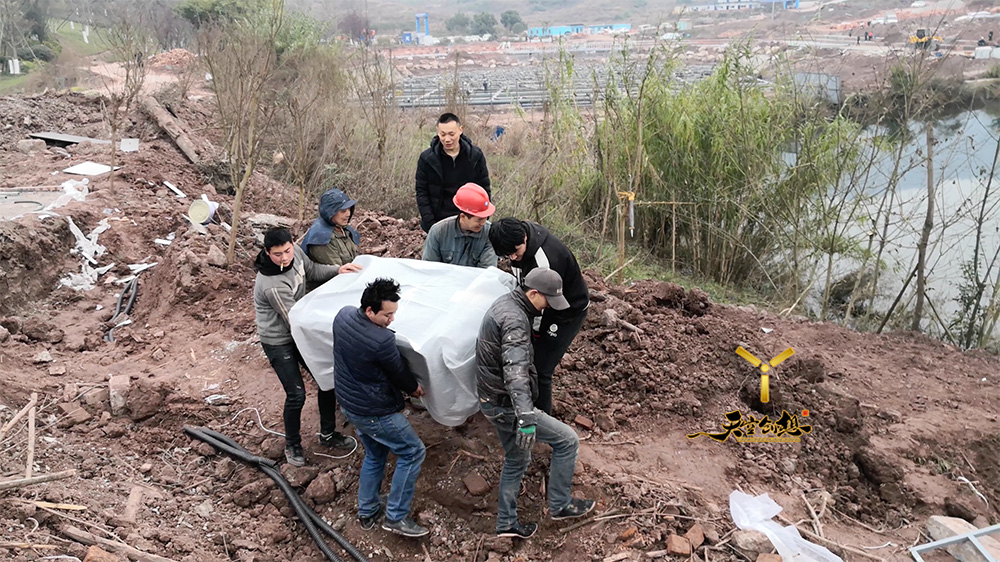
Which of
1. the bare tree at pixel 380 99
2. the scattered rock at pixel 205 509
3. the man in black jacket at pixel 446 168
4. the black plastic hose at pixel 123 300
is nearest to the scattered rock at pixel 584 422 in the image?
the man in black jacket at pixel 446 168

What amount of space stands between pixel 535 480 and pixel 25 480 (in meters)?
2.34

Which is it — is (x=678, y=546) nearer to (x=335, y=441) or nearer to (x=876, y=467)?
(x=876, y=467)

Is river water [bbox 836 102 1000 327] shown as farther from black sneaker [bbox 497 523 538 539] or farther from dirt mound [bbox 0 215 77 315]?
dirt mound [bbox 0 215 77 315]

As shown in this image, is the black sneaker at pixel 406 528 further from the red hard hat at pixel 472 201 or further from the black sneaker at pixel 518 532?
the red hard hat at pixel 472 201

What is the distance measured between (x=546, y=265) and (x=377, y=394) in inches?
39.2

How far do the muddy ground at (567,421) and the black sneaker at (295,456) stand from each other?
0.07 m

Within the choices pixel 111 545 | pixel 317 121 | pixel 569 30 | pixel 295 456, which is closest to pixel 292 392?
pixel 295 456

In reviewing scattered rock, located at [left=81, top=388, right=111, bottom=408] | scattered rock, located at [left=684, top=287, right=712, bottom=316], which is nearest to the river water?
scattered rock, located at [left=684, top=287, right=712, bottom=316]

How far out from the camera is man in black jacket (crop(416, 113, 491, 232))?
402cm

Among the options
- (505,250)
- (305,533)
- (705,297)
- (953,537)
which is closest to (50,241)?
(305,533)

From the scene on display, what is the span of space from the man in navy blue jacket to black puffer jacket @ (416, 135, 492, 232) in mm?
1365

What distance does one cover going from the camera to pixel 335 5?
2255 centimetres

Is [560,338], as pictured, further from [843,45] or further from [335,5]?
[335,5]

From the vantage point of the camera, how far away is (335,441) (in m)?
3.70
